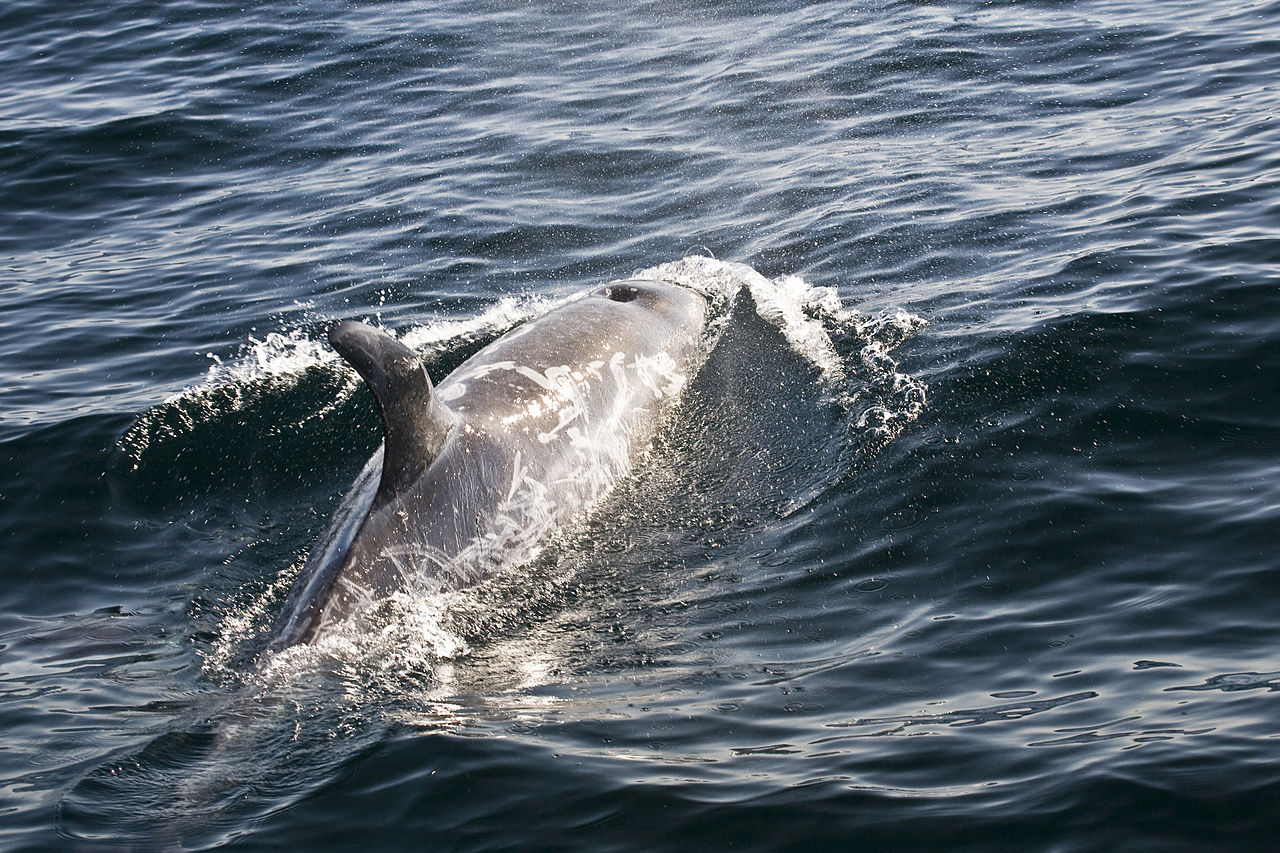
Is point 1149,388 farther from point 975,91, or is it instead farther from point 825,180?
point 975,91

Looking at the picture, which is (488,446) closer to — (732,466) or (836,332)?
(732,466)

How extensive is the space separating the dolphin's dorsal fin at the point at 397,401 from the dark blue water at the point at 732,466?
96 cm

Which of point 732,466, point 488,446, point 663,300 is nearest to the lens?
point 488,446

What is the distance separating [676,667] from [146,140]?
1645 cm

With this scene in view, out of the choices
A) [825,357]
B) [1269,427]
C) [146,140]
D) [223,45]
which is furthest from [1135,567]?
[223,45]

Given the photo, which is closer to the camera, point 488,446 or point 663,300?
point 488,446

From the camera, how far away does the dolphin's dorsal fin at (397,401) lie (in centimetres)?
715

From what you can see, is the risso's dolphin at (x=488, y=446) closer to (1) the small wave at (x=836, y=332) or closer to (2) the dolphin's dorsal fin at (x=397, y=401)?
(2) the dolphin's dorsal fin at (x=397, y=401)

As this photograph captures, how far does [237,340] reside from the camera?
13.3m

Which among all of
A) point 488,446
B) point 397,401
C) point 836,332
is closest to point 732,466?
point 488,446


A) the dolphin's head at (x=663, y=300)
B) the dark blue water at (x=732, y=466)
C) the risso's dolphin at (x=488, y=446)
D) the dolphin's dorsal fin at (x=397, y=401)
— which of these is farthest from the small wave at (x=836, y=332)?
the dolphin's dorsal fin at (x=397, y=401)

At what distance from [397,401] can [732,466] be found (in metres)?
2.89

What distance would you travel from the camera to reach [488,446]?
8703 millimetres

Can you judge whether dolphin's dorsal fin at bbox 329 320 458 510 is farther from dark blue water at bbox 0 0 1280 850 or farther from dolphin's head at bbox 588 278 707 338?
dolphin's head at bbox 588 278 707 338
